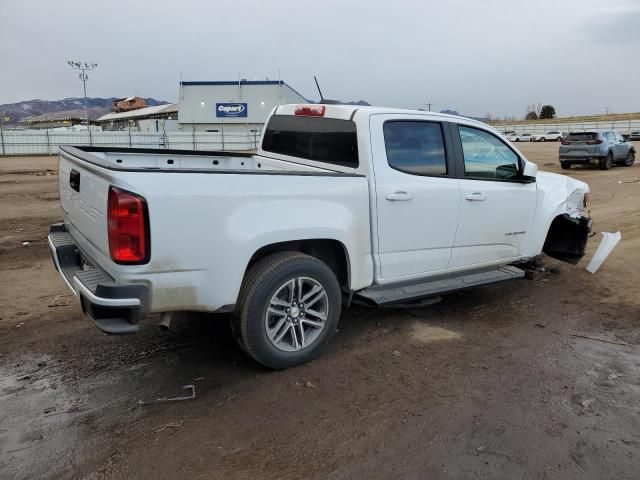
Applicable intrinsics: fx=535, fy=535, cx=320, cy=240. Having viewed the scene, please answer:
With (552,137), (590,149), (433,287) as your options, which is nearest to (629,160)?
(590,149)

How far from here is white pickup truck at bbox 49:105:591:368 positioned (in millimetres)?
3236

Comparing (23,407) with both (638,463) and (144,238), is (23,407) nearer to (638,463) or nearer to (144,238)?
(144,238)

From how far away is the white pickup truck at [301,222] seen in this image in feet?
10.6

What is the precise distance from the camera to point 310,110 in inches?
192

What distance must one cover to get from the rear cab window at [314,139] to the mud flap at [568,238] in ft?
9.86

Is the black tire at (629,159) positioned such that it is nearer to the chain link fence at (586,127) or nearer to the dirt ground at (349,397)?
the dirt ground at (349,397)

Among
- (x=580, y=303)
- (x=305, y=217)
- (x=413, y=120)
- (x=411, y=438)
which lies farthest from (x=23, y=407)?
(x=580, y=303)

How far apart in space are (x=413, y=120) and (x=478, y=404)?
2.39 m

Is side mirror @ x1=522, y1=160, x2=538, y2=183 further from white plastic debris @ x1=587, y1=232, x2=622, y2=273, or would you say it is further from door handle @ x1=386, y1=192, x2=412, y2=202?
white plastic debris @ x1=587, y1=232, x2=622, y2=273

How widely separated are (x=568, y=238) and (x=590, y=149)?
17.8 metres

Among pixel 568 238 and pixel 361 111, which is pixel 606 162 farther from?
pixel 361 111

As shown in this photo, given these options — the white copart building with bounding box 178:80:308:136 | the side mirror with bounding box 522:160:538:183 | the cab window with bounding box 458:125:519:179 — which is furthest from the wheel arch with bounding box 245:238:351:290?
the white copart building with bounding box 178:80:308:136

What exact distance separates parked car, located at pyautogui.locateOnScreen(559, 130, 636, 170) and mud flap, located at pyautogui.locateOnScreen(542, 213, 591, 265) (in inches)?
693

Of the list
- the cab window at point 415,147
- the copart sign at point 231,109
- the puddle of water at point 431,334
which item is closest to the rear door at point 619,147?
the cab window at point 415,147
